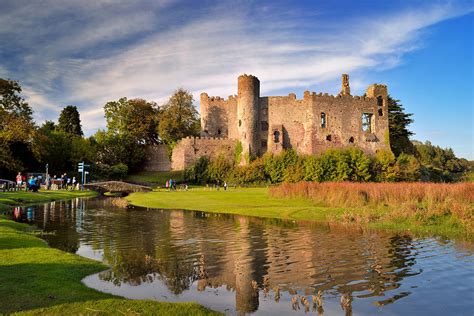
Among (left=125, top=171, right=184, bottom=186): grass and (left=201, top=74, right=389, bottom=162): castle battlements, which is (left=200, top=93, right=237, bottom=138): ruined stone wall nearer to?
(left=201, top=74, right=389, bottom=162): castle battlements

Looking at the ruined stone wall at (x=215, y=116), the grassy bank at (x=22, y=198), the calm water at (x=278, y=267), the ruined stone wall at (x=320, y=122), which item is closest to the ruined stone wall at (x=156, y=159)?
the ruined stone wall at (x=215, y=116)

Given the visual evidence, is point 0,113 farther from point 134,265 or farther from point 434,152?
point 434,152

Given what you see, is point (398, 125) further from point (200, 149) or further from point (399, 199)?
point (399, 199)

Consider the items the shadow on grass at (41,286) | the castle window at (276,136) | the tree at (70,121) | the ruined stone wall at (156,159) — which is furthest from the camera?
the tree at (70,121)

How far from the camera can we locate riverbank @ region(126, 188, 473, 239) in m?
17.4

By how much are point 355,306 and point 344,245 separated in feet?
20.5

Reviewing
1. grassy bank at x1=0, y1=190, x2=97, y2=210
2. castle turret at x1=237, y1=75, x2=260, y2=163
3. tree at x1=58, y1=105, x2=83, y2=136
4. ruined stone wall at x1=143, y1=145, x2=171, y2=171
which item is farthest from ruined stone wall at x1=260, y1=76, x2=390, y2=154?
tree at x1=58, y1=105, x2=83, y2=136

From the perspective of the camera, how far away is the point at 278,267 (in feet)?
36.2

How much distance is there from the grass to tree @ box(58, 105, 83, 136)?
19.8m

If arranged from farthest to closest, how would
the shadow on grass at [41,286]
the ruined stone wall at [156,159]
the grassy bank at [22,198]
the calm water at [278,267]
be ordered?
the ruined stone wall at [156,159]
the grassy bank at [22,198]
the calm water at [278,267]
the shadow on grass at [41,286]

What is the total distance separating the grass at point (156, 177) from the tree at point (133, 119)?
7.16 meters

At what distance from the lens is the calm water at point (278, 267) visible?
823cm

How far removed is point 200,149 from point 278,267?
1965 inches

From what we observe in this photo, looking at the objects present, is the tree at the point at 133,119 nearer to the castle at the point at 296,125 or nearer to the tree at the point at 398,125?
the castle at the point at 296,125
